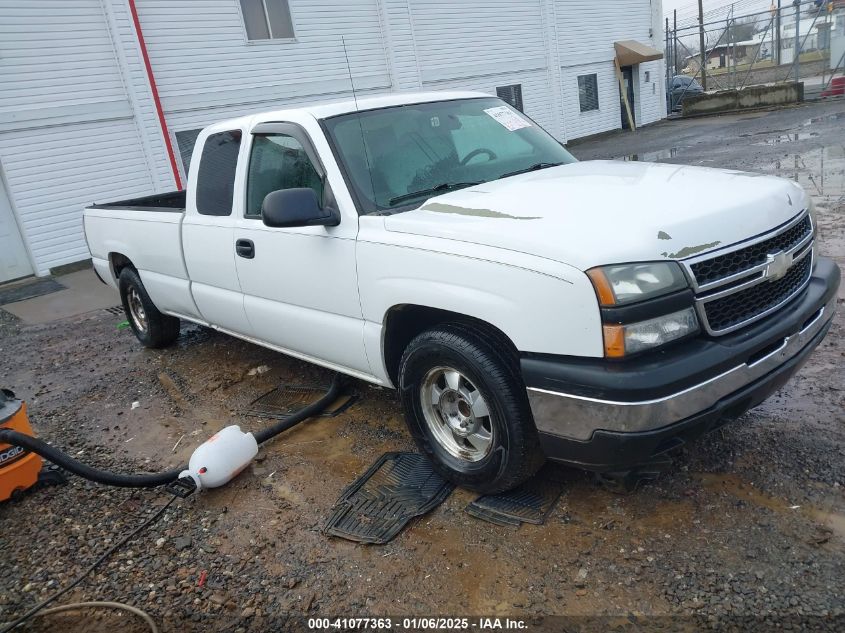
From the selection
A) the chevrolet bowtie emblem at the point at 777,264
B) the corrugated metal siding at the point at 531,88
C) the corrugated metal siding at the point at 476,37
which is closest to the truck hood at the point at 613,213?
the chevrolet bowtie emblem at the point at 777,264

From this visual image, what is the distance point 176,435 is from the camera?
4.57m

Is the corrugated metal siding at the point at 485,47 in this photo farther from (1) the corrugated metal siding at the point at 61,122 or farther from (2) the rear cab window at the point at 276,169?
(2) the rear cab window at the point at 276,169

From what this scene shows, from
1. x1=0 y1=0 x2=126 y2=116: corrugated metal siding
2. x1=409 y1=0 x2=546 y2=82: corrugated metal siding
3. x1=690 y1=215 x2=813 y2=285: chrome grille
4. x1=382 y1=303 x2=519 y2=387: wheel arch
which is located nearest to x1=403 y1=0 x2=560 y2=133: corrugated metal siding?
x1=409 y1=0 x2=546 y2=82: corrugated metal siding

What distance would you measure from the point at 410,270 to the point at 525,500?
1.24 m

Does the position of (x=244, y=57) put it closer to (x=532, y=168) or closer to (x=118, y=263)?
(x=118, y=263)

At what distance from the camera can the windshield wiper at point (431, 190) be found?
352 centimetres

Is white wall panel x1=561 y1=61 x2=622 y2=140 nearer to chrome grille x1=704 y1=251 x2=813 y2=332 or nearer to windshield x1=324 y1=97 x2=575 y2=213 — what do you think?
windshield x1=324 y1=97 x2=575 y2=213

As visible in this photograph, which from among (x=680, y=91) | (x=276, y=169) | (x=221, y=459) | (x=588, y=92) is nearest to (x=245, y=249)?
(x=276, y=169)

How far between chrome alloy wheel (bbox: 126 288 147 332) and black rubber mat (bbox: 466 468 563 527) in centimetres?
427

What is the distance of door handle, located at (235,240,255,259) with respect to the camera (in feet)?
13.6

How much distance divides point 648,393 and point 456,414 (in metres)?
1.10

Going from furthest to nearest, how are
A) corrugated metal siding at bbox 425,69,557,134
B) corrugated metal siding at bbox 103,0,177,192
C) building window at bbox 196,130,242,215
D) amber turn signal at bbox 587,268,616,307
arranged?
1. corrugated metal siding at bbox 425,69,557,134
2. corrugated metal siding at bbox 103,0,177,192
3. building window at bbox 196,130,242,215
4. amber turn signal at bbox 587,268,616,307

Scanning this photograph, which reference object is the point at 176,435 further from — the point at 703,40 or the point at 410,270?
the point at 703,40

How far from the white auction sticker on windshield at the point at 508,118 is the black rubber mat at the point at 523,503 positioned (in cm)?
221
